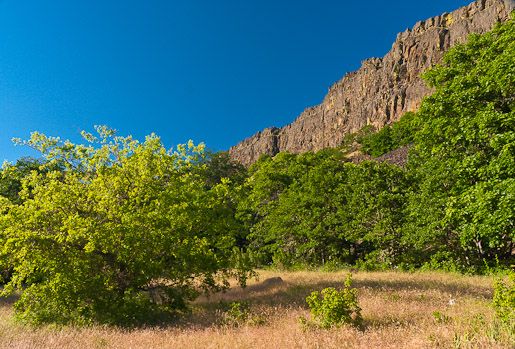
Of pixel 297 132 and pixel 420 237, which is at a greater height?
pixel 297 132

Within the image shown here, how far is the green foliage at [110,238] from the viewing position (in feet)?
25.5

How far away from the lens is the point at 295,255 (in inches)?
879

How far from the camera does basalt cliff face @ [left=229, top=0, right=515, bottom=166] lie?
368 feet

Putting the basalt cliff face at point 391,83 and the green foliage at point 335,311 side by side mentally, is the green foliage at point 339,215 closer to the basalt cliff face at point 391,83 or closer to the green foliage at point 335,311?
the green foliage at point 335,311

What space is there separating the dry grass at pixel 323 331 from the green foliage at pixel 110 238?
0.92 meters

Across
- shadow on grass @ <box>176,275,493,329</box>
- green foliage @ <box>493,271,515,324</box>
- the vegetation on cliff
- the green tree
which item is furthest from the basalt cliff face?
green foliage @ <box>493,271,515,324</box>

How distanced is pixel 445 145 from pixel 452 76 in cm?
317

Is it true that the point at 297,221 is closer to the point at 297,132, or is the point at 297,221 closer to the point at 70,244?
the point at 70,244

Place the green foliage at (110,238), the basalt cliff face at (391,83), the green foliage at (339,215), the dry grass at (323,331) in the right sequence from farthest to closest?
the basalt cliff face at (391,83) < the green foliage at (339,215) < the green foliage at (110,238) < the dry grass at (323,331)

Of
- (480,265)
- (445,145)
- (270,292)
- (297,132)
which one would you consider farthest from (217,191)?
(297,132)

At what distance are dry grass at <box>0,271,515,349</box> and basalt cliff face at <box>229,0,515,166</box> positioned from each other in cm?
10916

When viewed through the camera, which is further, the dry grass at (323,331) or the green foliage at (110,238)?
the green foliage at (110,238)

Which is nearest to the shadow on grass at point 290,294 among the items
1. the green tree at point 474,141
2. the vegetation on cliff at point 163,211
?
the vegetation on cliff at point 163,211

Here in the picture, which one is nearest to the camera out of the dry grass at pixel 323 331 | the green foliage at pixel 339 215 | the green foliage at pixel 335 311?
the dry grass at pixel 323 331
